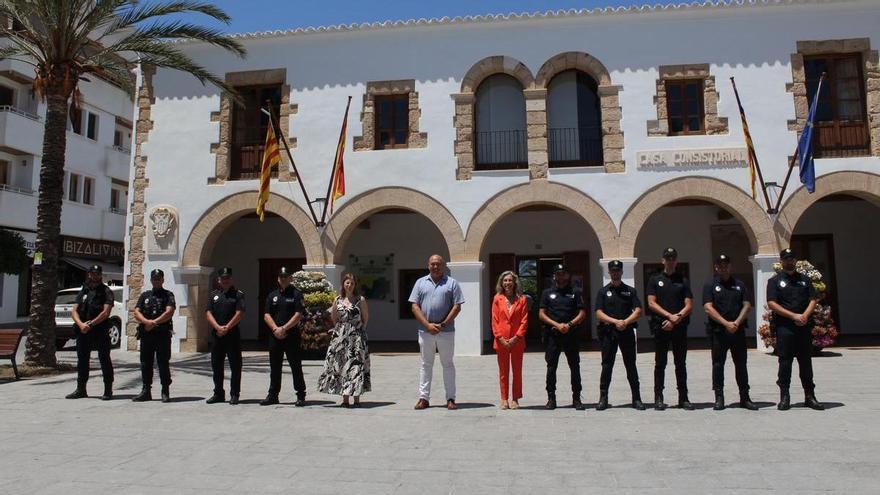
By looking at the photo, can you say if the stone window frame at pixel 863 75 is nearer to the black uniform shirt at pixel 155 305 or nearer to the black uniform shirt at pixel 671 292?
the black uniform shirt at pixel 671 292

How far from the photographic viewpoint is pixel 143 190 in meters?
14.7

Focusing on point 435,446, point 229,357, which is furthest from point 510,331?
point 229,357

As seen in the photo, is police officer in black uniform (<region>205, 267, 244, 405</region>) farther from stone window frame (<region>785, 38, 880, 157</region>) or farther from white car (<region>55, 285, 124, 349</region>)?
stone window frame (<region>785, 38, 880, 157</region>)

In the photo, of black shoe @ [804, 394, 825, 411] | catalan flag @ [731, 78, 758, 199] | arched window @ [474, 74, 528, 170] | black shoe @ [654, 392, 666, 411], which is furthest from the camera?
arched window @ [474, 74, 528, 170]

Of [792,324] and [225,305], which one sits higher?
[225,305]

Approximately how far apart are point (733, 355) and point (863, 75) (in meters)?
9.09

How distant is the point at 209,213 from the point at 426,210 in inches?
192

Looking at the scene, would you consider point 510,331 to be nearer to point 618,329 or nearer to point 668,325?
point 618,329

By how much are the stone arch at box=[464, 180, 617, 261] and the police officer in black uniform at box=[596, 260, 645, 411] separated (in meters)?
5.77

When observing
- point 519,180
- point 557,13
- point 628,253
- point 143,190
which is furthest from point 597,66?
point 143,190

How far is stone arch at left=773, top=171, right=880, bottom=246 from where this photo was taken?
12.8 meters

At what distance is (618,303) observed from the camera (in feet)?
24.5

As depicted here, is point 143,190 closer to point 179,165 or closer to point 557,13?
point 179,165

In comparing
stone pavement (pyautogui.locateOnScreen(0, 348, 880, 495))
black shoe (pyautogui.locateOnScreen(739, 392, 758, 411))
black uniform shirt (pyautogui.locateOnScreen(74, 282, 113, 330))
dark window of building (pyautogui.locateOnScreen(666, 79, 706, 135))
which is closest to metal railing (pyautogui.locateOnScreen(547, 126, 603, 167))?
dark window of building (pyautogui.locateOnScreen(666, 79, 706, 135))
